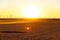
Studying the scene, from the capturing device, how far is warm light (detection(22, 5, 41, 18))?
0.89 metres

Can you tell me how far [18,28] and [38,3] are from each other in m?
0.35

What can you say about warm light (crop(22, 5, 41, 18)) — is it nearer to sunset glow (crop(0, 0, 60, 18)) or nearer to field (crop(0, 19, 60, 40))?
sunset glow (crop(0, 0, 60, 18))

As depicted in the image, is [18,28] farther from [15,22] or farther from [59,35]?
[59,35]

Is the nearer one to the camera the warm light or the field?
the field

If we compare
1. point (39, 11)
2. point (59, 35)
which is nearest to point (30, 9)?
point (39, 11)

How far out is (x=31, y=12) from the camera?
0.90 metres

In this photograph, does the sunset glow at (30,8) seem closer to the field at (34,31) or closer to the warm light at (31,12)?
the warm light at (31,12)

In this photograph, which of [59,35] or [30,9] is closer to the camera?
[59,35]

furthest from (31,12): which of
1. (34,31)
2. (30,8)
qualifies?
(34,31)

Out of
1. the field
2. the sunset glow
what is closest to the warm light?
the sunset glow

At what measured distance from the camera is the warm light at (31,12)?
0.89 metres

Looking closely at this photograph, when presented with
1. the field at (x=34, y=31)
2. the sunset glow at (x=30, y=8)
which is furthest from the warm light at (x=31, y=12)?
the field at (x=34, y=31)

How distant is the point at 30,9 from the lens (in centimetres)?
92

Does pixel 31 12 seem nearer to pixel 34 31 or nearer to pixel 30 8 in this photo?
pixel 30 8
